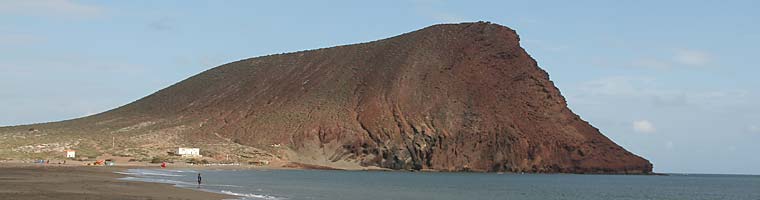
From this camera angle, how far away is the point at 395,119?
147375mm

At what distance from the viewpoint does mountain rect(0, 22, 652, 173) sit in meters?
143

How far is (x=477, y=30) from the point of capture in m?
168

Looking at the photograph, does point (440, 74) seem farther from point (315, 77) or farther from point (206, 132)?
point (206, 132)

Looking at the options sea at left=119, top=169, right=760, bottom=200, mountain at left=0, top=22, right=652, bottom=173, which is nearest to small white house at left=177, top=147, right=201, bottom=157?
mountain at left=0, top=22, right=652, bottom=173

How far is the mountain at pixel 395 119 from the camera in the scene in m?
143

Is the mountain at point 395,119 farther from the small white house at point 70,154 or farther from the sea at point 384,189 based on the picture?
the sea at point 384,189

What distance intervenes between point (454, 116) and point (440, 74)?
12.1 metres

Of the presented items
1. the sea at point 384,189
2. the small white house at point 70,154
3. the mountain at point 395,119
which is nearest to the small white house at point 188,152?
the mountain at point 395,119

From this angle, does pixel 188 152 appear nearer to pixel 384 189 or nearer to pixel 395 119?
pixel 395 119

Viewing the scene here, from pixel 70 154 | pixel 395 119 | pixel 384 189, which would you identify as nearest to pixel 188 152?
pixel 70 154

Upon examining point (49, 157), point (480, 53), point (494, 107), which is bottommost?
point (49, 157)

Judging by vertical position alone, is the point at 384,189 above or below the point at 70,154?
below

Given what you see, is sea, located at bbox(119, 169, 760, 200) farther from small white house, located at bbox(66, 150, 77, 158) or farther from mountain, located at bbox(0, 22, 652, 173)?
mountain, located at bbox(0, 22, 652, 173)

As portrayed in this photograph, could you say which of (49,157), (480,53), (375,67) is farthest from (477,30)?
(49,157)
